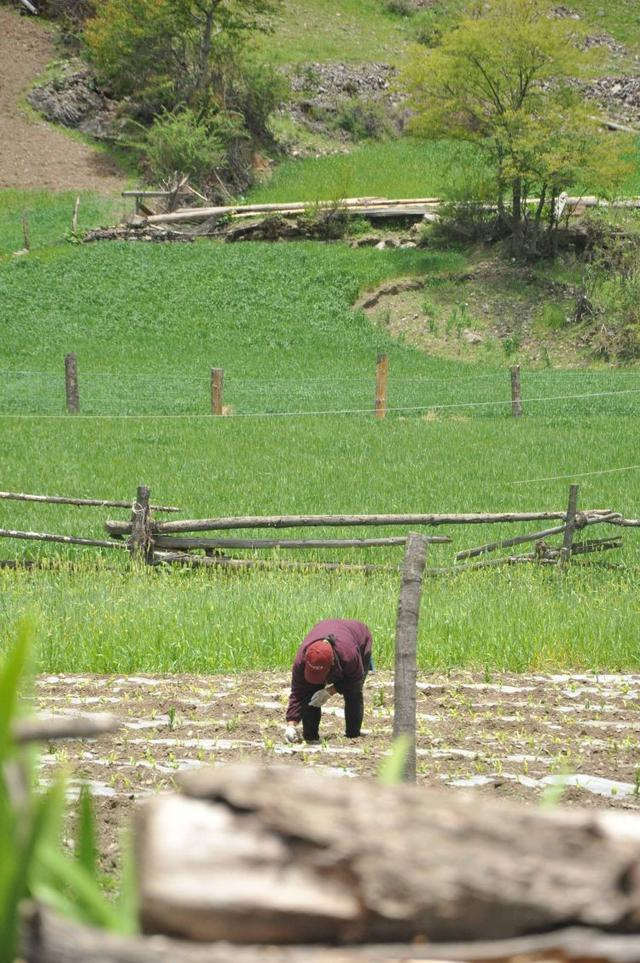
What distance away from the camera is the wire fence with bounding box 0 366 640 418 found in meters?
24.2

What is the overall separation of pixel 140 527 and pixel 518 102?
26.0 m

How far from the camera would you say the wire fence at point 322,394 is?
2423 centimetres

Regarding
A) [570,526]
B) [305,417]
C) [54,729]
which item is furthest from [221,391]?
[54,729]

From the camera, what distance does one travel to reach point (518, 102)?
3506cm

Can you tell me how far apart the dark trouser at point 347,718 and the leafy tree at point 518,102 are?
1129 inches

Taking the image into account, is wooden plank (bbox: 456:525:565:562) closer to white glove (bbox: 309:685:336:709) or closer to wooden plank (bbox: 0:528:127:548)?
wooden plank (bbox: 0:528:127:548)

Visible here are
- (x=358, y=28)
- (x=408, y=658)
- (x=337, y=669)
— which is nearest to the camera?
(x=408, y=658)

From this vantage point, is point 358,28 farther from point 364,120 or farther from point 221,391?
point 221,391

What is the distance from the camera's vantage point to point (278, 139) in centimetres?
4966

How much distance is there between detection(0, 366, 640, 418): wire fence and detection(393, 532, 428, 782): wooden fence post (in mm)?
17080

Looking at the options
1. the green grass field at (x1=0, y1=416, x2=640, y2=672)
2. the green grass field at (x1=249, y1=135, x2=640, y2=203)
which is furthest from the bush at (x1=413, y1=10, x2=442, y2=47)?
the green grass field at (x1=0, y1=416, x2=640, y2=672)

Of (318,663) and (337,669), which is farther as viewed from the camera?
(337,669)

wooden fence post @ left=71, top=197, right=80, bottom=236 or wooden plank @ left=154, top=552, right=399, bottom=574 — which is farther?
wooden fence post @ left=71, top=197, right=80, bottom=236

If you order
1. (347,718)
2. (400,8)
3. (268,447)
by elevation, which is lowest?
(268,447)
